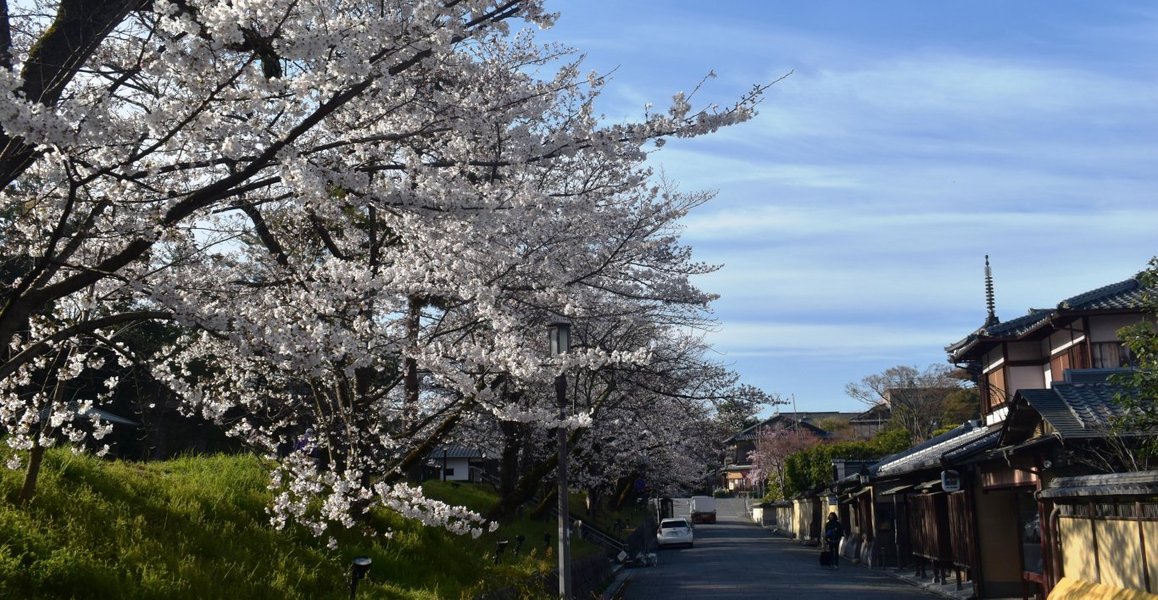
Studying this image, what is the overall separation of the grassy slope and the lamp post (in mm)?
1000

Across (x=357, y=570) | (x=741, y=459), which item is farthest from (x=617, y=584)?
(x=741, y=459)

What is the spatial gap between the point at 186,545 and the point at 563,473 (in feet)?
21.2

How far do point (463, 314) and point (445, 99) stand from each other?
14.2ft

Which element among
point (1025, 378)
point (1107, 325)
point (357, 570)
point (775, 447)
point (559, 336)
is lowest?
point (357, 570)

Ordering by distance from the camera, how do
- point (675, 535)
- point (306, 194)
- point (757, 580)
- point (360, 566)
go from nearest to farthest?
point (306, 194) → point (360, 566) → point (757, 580) → point (675, 535)

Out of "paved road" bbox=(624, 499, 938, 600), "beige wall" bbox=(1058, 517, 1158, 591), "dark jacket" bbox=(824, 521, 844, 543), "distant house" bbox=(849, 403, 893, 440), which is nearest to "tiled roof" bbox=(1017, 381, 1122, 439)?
"beige wall" bbox=(1058, 517, 1158, 591)

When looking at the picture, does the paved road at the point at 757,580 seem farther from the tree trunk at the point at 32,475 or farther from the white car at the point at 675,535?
the tree trunk at the point at 32,475

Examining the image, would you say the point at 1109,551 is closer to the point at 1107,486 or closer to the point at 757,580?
the point at 1107,486

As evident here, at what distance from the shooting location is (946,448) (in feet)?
95.9

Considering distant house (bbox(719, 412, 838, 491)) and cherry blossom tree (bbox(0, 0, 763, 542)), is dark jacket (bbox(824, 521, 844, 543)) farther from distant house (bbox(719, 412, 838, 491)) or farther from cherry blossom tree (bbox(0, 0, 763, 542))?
distant house (bbox(719, 412, 838, 491))

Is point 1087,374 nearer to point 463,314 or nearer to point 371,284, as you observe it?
point 463,314

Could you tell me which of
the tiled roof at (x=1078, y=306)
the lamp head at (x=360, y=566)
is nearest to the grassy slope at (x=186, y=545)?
the lamp head at (x=360, y=566)

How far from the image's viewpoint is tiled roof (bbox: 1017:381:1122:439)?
15.9m

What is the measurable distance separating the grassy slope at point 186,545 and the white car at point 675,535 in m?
34.6
